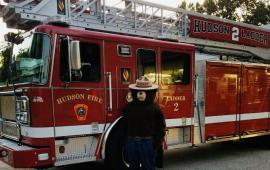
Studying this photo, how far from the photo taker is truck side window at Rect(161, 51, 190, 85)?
7098 mm

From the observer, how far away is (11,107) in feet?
20.2

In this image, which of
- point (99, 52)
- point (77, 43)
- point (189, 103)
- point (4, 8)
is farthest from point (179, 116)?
point (4, 8)

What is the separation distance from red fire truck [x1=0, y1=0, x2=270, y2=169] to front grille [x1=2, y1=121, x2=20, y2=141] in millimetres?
16

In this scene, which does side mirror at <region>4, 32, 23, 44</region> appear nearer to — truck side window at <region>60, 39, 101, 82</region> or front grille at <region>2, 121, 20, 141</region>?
truck side window at <region>60, 39, 101, 82</region>

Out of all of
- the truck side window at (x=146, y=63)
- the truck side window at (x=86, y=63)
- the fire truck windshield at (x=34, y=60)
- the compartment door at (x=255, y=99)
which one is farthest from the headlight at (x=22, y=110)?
the compartment door at (x=255, y=99)

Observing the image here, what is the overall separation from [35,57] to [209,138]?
13.5ft

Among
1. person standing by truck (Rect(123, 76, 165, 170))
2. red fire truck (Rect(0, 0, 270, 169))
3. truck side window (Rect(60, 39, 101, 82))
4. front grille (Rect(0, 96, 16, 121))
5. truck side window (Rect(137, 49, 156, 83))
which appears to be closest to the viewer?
person standing by truck (Rect(123, 76, 165, 170))

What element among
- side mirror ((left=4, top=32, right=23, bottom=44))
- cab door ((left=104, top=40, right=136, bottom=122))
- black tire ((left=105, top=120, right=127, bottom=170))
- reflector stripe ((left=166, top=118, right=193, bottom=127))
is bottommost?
black tire ((left=105, top=120, right=127, bottom=170))

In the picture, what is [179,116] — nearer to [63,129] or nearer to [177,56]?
[177,56]

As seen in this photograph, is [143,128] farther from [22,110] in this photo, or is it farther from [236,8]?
[236,8]

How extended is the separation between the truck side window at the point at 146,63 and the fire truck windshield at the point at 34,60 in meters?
1.77

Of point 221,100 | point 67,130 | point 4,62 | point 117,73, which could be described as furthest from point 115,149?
point 221,100

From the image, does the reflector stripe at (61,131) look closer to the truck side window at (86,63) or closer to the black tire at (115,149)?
the black tire at (115,149)

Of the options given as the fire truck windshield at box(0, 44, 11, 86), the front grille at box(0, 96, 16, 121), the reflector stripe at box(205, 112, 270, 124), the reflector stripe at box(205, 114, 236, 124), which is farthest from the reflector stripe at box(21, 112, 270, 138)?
the fire truck windshield at box(0, 44, 11, 86)
